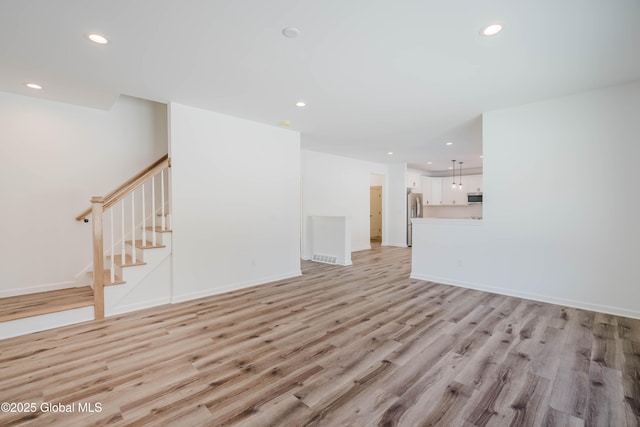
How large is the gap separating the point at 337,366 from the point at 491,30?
292cm

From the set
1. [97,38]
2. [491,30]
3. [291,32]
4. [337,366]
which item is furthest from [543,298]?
[97,38]

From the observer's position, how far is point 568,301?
11.6 ft

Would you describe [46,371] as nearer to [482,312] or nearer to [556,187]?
[482,312]

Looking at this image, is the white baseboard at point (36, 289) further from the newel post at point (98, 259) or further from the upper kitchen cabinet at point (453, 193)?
the upper kitchen cabinet at point (453, 193)

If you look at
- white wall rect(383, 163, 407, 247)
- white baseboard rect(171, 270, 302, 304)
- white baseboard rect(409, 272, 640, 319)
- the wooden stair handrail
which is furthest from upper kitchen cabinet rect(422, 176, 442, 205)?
the wooden stair handrail

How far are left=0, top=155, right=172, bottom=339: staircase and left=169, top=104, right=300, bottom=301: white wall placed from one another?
0.75ft

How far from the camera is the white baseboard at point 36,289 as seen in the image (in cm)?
358

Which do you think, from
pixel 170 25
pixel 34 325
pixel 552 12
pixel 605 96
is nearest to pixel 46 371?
pixel 34 325

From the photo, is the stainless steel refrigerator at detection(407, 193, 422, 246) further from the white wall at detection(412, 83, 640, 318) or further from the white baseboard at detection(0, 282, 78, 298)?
the white baseboard at detection(0, 282, 78, 298)

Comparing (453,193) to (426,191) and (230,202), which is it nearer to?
(426,191)

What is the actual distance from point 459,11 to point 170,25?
2.15 m

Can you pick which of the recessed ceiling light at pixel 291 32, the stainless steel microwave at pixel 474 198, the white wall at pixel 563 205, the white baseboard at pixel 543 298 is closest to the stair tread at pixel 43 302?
the recessed ceiling light at pixel 291 32

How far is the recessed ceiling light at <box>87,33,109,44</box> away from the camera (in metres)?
2.25

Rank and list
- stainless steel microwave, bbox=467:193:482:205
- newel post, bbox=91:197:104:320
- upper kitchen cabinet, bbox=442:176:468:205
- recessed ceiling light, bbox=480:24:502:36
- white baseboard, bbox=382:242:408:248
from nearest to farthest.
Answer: recessed ceiling light, bbox=480:24:502:36
newel post, bbox=91:197:104:320
stainless steel microwave, bbox=467:193:482:205
white baseboard, bbox=382:242:408:248
upper kitchen cabinet, bbox=442:176:468:205
